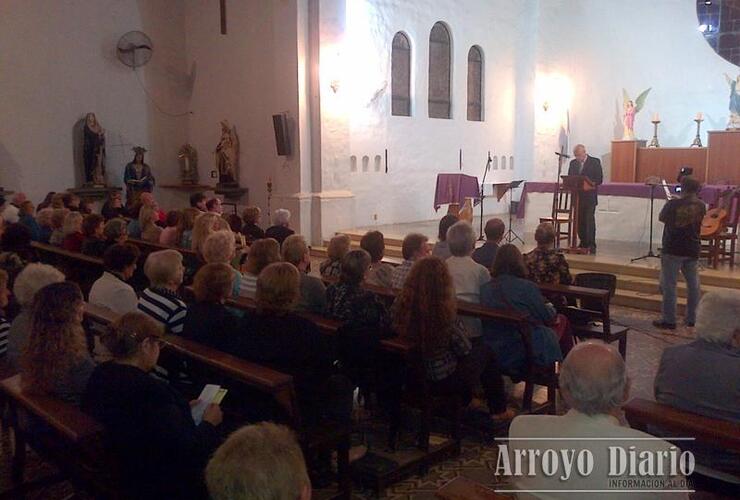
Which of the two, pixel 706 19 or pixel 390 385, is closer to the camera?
pixel 390 385

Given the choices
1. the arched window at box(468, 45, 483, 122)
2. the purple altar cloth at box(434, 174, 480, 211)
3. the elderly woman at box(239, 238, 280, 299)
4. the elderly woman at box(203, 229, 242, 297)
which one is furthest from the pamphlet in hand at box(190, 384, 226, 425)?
the arched window at box(468, 45, 483, 122)

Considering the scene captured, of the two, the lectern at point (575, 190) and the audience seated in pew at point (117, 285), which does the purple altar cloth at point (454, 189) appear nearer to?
the lectern at point (575, 190)

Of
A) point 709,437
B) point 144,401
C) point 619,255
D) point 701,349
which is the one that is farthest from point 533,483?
point 619,255

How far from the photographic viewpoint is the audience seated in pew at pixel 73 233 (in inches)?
263

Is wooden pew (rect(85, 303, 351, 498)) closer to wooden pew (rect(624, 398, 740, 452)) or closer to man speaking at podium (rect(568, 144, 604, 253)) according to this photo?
wooden pew (rect(624, 398, 740, 452))

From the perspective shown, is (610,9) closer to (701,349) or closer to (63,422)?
(701,349)

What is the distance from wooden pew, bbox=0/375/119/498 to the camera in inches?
98.6

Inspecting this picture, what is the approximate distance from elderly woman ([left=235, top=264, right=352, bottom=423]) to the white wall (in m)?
10.3

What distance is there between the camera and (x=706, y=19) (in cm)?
1463

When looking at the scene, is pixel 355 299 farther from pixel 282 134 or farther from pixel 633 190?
pixel 282 134

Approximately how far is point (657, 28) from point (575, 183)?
8056mm

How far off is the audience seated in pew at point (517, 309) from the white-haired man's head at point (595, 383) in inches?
82.8

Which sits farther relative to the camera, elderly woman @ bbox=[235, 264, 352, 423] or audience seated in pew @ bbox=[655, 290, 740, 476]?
elderly woman @ bbox=[235, 264, 352, 423]

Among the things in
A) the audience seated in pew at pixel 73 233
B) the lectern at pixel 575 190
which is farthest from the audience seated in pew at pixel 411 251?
the lectern at pixel 575 190
